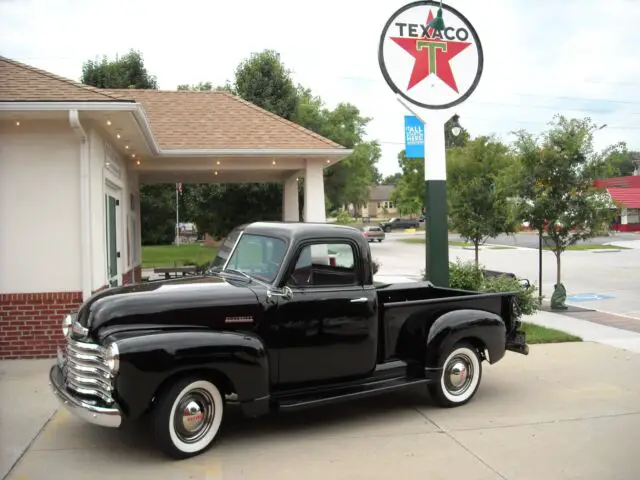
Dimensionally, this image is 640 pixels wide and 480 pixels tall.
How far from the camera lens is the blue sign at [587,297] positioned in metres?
→ 15.0

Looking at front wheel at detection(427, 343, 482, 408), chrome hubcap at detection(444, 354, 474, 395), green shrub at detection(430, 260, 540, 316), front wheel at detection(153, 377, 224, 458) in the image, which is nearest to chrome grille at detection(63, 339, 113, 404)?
front wheel at detection(153, 377, 224, 458)

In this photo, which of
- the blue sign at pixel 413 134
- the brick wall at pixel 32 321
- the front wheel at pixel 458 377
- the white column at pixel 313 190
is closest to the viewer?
the front wheel at pixel 458 377

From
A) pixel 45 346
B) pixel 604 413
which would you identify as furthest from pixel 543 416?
pixel 45 346

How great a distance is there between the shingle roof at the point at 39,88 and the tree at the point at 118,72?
19.2m

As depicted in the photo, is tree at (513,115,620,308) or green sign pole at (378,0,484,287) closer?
green sign pole at (378,0,484,287)

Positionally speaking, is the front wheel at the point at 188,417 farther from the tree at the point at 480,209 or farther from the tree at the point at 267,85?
the tree at the point at 267,85

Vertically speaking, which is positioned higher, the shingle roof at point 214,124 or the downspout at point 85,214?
the shingle roof at point 214,124

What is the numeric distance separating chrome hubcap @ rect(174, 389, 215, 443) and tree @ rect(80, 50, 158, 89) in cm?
2447

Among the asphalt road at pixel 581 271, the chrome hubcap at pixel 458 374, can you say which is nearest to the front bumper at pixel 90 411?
the chrome hubcap at pixel 458 374

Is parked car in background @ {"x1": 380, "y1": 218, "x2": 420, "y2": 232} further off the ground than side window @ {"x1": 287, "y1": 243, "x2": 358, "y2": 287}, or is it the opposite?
parked car in background @ {"x1": 380, "y1": 218, "x2": 420, "y2": 232}

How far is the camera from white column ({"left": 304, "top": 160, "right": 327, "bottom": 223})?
12.6 m

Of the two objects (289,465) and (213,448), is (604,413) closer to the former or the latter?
(289,465)

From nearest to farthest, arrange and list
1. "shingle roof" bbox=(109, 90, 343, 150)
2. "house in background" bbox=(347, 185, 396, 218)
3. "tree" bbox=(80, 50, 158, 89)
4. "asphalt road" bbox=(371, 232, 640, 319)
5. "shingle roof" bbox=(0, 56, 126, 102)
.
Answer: "shingle roof" bbox=(0, 56, 126, 102)
"shingle roof" bbox=(109, 90, 343, 150)
"asphalt road" bbox=(371, 232, 640, 319)
"tree" bbox=(80, 50, 158, 89)
"house in background" bbox=(347, 185, 396, 218)

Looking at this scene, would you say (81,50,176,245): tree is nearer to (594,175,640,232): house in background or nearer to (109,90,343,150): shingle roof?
(109,90,343,150): shingle roof
